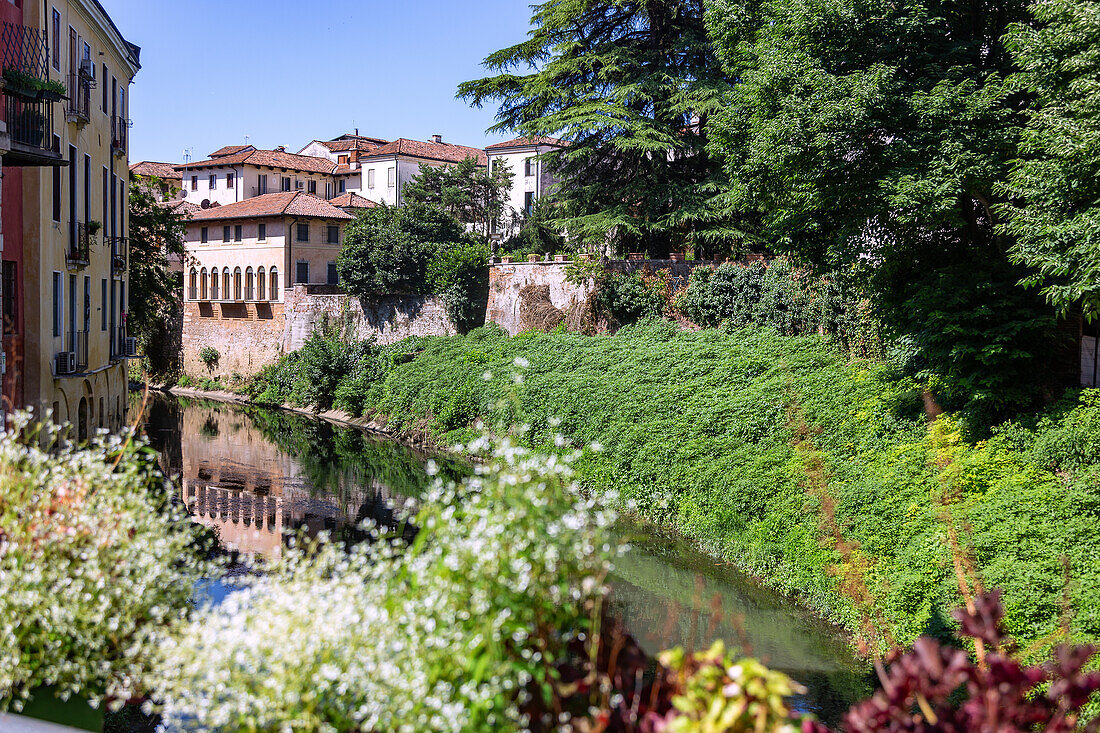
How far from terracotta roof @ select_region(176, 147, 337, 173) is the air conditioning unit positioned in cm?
4609

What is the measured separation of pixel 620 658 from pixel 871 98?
1149 cm

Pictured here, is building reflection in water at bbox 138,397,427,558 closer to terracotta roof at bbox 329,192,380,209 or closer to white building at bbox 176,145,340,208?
terracotta roof at bbox 329,192,380,209

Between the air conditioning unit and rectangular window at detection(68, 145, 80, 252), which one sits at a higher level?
rectangular window at detection(68, 145, 80, 252)

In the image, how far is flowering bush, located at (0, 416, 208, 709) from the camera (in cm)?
421

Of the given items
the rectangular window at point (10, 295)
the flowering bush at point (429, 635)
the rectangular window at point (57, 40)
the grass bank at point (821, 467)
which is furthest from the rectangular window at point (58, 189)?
the flowering bush at point (429, 635)

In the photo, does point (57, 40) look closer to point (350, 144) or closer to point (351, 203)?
point (351, 203)

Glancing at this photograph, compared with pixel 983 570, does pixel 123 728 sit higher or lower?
lower

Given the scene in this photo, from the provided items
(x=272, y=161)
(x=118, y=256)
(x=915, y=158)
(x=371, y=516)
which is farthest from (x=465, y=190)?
(x=915, y=158)

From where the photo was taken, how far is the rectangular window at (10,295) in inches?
524

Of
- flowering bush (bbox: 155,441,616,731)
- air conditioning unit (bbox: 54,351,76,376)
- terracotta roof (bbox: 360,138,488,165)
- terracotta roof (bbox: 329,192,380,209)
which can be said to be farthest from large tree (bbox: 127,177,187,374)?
terracotta roof (bbox: 360,138,488,165)

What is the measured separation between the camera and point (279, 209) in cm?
4450

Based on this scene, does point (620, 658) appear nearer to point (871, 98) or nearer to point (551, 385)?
point (871, 98)

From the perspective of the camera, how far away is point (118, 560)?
467 cm

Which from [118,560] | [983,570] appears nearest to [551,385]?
[983,570]
